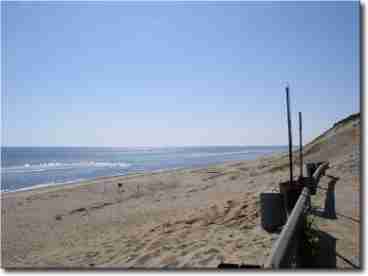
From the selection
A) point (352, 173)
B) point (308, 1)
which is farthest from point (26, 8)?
point (352, 173)

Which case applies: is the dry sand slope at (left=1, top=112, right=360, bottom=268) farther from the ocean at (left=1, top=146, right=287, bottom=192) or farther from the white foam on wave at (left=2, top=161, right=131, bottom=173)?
the white foam on wave at (left=2, top=161, right=131, bottom=173)

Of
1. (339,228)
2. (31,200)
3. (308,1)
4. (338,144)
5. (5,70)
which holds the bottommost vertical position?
(31,200)

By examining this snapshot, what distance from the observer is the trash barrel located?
5.23 m

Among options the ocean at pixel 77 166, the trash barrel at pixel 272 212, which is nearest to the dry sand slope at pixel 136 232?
the trash barrel at pixel 272 212

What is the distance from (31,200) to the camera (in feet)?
45.7

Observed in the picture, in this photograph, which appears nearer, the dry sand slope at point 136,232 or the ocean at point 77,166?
the dry sand slope at point 136,232

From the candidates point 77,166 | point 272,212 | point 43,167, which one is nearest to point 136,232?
point 272,212

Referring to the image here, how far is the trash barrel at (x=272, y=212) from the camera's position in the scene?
523 cm

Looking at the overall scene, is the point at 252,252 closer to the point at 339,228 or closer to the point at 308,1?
the point at 339,228

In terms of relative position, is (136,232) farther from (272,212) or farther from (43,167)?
(43,167)

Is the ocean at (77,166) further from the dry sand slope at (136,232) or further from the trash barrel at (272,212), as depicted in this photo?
the trash barrel at (272,212)

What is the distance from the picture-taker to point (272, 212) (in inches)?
207

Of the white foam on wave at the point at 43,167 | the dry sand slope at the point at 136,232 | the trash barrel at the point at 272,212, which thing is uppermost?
the trash barrel at the point at 272,212

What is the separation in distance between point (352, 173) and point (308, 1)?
5103 mm
